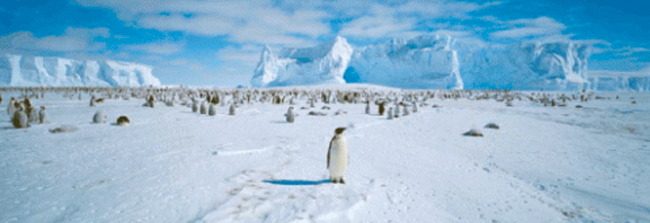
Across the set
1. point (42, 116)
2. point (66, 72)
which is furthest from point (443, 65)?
point (66, 72)

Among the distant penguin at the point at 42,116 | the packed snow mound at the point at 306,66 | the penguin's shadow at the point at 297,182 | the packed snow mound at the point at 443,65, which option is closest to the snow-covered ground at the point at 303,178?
the penguin's shadow at the point at 297,182

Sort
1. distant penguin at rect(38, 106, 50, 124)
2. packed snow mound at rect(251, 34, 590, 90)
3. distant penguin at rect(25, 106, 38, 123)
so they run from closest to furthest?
distant penguin at rect(25, 106, 38, 123)
distant penguin at rect(38, 106, 50, 124)
packed snow mound at rect(251, 34, 590, 90)

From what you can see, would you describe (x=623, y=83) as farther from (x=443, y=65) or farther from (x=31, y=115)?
(x=31, y=115)

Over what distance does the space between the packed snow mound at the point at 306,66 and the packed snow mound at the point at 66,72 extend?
3716 centimetres

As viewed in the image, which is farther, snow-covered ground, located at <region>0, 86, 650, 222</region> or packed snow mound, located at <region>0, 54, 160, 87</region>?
packed snow mound, located at <region>0, 54, 160, 87</region>

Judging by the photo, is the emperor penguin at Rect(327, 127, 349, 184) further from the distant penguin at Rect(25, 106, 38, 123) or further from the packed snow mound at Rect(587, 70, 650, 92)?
the packed snow mound at Rect(587, 70, 650, 92)

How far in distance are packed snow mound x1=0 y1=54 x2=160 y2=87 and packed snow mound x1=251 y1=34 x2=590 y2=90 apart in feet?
131

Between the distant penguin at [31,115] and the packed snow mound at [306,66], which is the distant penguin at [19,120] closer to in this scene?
the distant penguin at [31,115]

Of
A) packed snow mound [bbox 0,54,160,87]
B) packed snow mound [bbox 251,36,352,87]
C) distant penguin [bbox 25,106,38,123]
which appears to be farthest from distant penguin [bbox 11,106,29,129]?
packed snow mound [bbox 0,54,160,87]

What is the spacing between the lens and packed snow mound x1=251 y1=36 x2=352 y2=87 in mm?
87000

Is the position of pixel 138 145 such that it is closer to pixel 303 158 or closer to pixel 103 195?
pixel 103 195

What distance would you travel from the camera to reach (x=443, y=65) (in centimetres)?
7862

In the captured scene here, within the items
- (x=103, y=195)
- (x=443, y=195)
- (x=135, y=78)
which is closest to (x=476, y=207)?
(x=443, y=195)

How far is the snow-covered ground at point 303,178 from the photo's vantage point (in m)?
3.87
